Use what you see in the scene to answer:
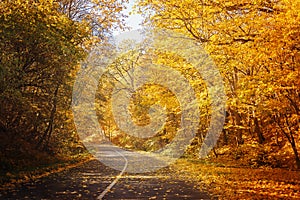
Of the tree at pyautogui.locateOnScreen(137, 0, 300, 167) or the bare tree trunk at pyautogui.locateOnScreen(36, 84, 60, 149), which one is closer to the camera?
the tree at pyautogui.locateOnScreen(137, 0, 300, 167)

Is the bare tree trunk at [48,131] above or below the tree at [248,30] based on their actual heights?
below

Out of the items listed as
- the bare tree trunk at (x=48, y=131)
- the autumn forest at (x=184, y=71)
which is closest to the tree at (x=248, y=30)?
the autumn forest at (x=184, y=71)

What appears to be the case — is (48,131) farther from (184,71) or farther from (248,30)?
(248,30)

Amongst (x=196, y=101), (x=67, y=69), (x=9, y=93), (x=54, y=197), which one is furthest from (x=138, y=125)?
(x=54, y=197)

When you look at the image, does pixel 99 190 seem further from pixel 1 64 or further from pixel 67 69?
pixel 67 69

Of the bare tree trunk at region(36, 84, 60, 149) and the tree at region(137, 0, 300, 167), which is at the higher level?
the tree at region(137, 0, 300, 167)

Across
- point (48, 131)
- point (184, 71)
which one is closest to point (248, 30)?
point (184, 71)

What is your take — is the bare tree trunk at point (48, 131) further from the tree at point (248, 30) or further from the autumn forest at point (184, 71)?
the tree at point (248, 30)

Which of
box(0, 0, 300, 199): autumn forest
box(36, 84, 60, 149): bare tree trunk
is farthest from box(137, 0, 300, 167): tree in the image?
box(36, 84, 60, 149): bare tree trunk

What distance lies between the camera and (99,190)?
1130 cm

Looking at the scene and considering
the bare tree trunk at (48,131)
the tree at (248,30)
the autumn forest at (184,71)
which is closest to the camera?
the tree at (248,30)

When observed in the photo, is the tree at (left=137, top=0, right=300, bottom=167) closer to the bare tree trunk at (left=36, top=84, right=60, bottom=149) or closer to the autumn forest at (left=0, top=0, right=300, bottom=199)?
the autumn forest at (left=0, top=0, right=300, bottom=199)

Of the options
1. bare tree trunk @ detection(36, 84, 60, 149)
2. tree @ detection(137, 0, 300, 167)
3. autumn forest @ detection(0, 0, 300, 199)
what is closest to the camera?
tree @ detection(137, 0, 300, 167)

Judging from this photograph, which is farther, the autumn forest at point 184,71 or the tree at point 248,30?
the autumn forest at point 184,71
